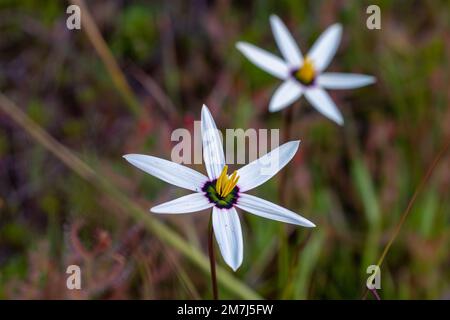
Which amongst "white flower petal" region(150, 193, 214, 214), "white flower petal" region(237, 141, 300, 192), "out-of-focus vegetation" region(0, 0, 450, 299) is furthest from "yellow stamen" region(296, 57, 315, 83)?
"white flower petal" region(150, 193, 214, 214)

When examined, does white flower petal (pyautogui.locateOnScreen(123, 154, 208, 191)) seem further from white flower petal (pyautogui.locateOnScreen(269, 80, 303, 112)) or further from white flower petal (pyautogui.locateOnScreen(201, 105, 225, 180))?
white flower petal (pyautogui.locateOnScreen(269, 80, 303, 112))

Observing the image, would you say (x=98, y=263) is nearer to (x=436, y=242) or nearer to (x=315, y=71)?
(x=315, y=71)

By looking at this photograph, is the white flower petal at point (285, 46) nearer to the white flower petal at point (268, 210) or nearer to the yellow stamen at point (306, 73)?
the yellow stamen at point (306, 73)

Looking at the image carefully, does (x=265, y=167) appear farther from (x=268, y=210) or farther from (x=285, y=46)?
(x=285, y=46)

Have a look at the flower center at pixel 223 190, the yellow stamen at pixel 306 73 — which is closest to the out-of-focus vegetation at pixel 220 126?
the flower center at pixel 223 190
